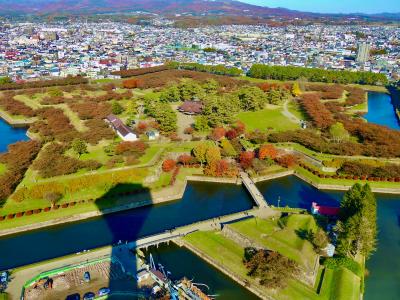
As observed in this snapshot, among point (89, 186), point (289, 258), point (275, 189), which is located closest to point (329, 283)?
point (289, 258)

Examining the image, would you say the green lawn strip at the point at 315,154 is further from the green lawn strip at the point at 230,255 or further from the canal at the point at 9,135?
the canal at the point at 9,135

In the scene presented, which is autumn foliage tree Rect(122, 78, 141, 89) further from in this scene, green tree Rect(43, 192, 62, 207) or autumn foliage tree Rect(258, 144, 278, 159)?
green tree Rect(43, 192, 62, 207)

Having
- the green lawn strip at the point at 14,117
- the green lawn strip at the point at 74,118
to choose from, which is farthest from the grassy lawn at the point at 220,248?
the green lawn strip at the point at 14,117

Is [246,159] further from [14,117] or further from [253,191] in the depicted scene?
[14,117]

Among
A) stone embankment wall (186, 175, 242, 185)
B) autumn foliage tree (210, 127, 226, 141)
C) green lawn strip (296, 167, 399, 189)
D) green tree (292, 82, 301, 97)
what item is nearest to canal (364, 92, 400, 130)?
green tree (292, 82, 301, 97)

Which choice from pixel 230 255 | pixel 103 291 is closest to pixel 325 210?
pixel 230 255

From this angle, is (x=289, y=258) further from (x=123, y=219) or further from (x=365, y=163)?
(x=365, y=163)

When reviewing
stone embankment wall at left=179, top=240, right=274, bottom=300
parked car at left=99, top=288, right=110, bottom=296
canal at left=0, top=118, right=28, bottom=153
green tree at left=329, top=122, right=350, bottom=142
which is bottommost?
canal at left=0, top=118, right=28, bottom=153
